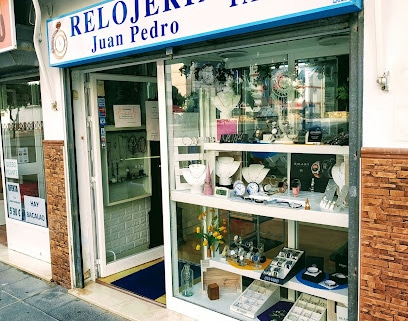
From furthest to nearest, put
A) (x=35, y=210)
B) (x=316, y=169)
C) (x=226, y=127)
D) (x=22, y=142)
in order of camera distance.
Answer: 1. (x=22, y=142)
2. (x=35, y=210)
3. (x=226, y=127)
4. (x=316, y=169)

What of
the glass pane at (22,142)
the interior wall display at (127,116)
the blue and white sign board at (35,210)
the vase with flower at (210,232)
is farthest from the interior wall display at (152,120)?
the vase with flower at (210,232)

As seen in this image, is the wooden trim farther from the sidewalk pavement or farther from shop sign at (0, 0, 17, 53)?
shop sign at (0, 0, 17, 53)

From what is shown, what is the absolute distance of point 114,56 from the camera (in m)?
3.58

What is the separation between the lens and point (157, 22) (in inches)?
123

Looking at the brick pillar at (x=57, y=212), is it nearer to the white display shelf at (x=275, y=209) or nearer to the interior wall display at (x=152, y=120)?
the interior wall display at (x=152, y=120)

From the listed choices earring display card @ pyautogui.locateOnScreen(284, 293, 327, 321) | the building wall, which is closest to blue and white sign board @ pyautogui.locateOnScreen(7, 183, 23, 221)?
earring display card @ pyautogui.locateOnScreen(284, 293, 327, 321)

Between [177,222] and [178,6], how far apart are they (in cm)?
192

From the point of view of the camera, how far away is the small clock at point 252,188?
341 cm

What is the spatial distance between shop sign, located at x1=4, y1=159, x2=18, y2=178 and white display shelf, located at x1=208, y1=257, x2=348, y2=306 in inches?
138

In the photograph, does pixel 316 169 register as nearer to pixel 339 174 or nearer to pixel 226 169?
pixel 339 174

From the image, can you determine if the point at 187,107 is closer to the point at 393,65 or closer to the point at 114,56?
the point at 114,56

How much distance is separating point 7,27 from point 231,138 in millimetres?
2549

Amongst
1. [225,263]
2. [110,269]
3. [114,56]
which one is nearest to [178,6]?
[114,56]

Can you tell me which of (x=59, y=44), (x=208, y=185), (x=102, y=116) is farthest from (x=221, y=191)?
(x=59, y=44)
